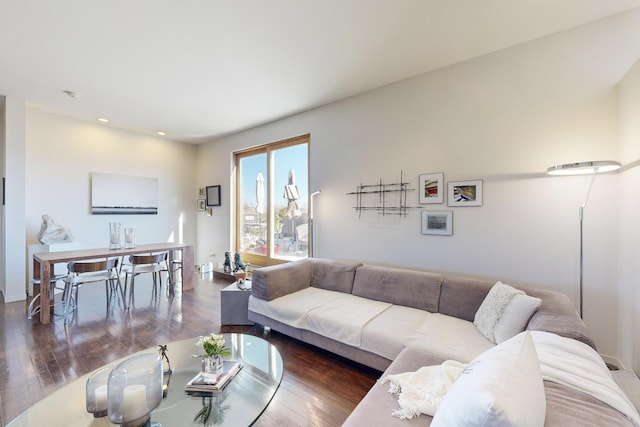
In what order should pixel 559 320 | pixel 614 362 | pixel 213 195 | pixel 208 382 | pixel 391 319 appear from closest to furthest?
pixel 208 382, pixel 559 320, pixel 614 362, pixel 391 319, pixel 213 195

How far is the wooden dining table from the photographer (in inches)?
123

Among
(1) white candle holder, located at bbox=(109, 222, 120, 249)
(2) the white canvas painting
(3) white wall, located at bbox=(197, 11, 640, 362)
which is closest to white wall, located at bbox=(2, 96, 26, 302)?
(2) the white canvas painting

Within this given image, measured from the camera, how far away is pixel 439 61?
288 cm

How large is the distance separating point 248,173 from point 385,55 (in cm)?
364

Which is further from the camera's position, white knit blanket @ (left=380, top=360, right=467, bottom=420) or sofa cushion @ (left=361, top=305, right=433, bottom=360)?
sofa cushion @ (left=361, top=305, right=433, bottom=360)

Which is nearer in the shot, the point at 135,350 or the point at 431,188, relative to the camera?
the point at 135,350

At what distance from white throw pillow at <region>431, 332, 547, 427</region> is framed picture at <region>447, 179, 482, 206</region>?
199 cm

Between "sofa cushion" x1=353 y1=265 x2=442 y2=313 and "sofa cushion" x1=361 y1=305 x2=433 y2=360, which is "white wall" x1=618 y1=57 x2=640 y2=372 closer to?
"sofa cushion" x1=353 y1=265 x2=442 y2=313

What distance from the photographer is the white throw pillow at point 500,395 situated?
0.79 metres

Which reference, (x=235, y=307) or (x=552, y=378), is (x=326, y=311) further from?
(x=552, y=378)

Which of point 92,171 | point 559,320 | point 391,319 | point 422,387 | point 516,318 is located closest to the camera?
point 422,387

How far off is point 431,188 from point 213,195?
4753 mm

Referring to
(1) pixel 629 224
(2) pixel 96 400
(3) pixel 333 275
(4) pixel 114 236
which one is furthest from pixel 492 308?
(4) pixel 114 236

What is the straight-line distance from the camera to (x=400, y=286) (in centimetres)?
277
